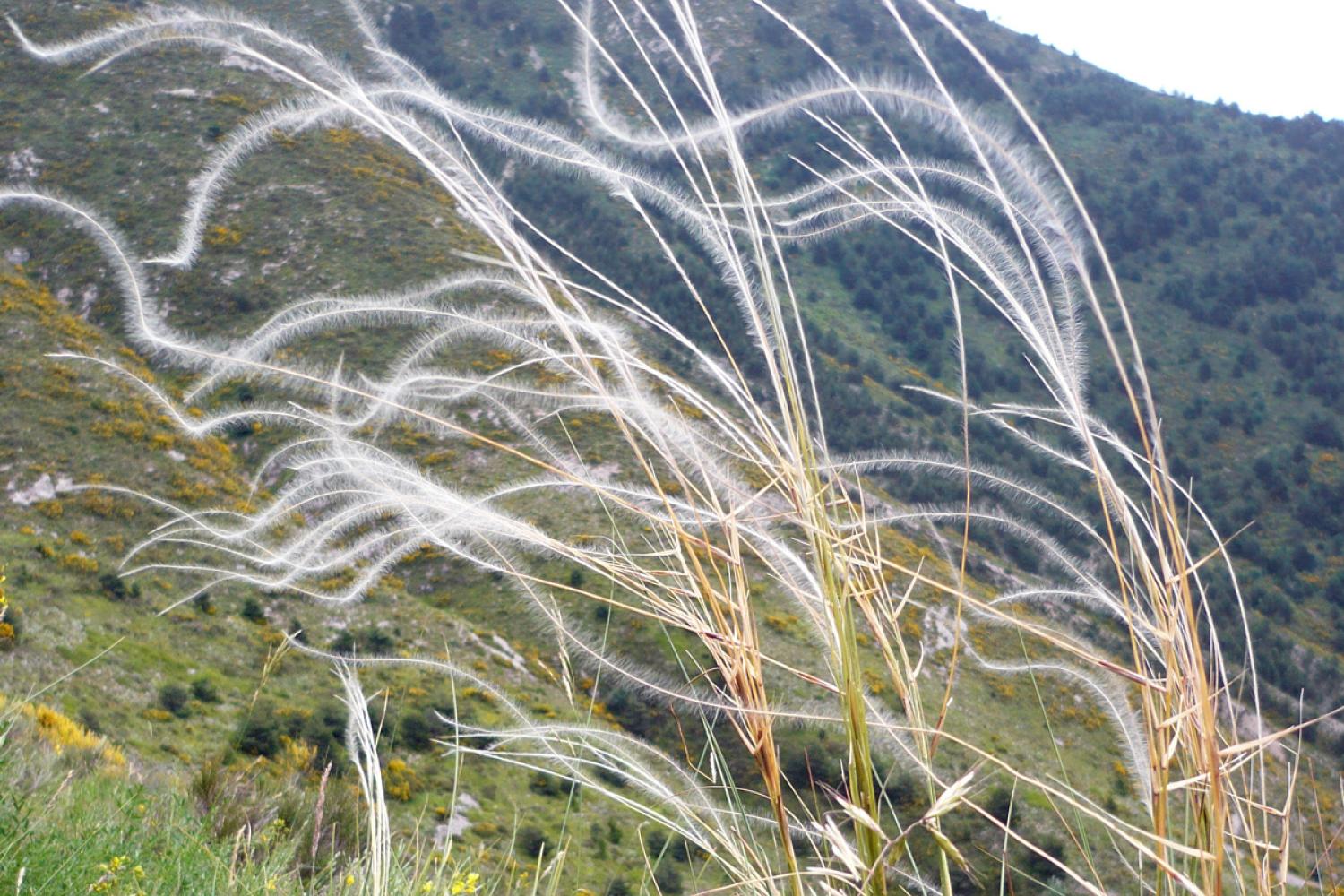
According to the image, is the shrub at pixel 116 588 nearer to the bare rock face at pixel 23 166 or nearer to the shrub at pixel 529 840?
the shrub at pixel 529 840

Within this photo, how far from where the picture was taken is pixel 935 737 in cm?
149

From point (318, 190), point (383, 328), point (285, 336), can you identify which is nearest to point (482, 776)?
point (285, 336)

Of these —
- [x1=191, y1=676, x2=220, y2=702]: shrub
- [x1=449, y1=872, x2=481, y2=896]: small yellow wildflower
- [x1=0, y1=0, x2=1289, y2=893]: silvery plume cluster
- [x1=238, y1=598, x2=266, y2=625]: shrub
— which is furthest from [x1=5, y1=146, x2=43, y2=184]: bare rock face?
[x1=449, y1=872, x2=481, y2=896]: small yellow wildflower

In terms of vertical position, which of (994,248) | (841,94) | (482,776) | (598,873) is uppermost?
(841,94)

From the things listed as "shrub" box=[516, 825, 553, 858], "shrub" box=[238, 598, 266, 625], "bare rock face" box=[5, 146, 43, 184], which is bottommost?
"shrub" box=[238, 598, 266, 625]

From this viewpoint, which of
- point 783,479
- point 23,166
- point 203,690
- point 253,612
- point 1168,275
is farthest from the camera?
point 1168,275

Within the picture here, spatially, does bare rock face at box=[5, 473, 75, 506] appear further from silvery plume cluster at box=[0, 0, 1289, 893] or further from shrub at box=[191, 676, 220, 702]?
silvery plume cluster at box=[0, 0, 1289, 893]

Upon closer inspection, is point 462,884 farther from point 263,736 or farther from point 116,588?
point 116,588

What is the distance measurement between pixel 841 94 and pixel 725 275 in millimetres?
523

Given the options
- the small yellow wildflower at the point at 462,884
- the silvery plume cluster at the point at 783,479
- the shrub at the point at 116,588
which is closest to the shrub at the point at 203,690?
the shrub at the point at 116,588

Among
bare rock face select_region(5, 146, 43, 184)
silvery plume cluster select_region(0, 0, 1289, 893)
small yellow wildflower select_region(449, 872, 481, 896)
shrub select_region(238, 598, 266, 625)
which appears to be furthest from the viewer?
bare rock face select_region(5, 146, 43, 184)

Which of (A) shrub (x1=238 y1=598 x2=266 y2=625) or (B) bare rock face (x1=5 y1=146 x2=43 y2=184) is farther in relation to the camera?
(B) bare rock face (x1=5 y1=146 x2=43 y2=184)

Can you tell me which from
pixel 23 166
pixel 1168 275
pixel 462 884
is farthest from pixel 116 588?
pixel 1168 275

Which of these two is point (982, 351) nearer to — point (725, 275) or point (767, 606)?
point (767, 606)
